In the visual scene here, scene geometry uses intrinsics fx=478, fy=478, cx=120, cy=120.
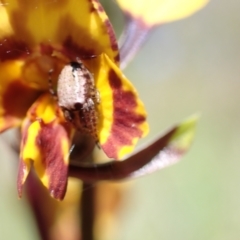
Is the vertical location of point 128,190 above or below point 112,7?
below

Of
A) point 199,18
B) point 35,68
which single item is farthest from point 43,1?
point 199,18

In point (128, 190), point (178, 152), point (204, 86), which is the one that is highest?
point (178, 152)

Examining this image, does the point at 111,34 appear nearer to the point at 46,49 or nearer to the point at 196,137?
the point at 46,49

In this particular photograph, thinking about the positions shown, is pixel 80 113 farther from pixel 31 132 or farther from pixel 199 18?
pixel 199 18

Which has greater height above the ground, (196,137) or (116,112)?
(116,112)

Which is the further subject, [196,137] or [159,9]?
[196,137]

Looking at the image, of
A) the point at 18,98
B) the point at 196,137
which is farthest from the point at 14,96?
the point at 196,137

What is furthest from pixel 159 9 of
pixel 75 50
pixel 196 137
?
pixel 196 137
